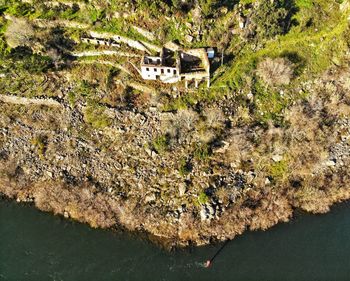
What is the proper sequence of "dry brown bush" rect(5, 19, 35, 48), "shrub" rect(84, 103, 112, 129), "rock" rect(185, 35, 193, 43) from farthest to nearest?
"dry brown bush" rect(5, 19, 35, 48) < "rock" rect(185, 35, 193, 43) < "shrub" rect(84, 103, 112, 129)

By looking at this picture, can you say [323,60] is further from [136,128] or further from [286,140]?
[136,128]

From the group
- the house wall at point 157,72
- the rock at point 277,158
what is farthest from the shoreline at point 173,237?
the house wall at point 157,72

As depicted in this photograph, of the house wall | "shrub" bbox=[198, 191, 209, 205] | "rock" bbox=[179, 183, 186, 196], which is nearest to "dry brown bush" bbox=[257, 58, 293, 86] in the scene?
the house wall

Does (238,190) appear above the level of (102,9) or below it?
below

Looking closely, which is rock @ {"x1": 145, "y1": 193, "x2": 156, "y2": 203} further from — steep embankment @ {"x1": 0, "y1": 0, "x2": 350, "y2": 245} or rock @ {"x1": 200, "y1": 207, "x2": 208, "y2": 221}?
rock @ {"x1": 200, "y1": 207, "x2": 208, "y2": 221}

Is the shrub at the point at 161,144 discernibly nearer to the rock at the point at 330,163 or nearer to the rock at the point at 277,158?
the rock at the point at 277,158

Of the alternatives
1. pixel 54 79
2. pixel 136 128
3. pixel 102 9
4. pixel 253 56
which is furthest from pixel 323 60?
pixel 54 79
